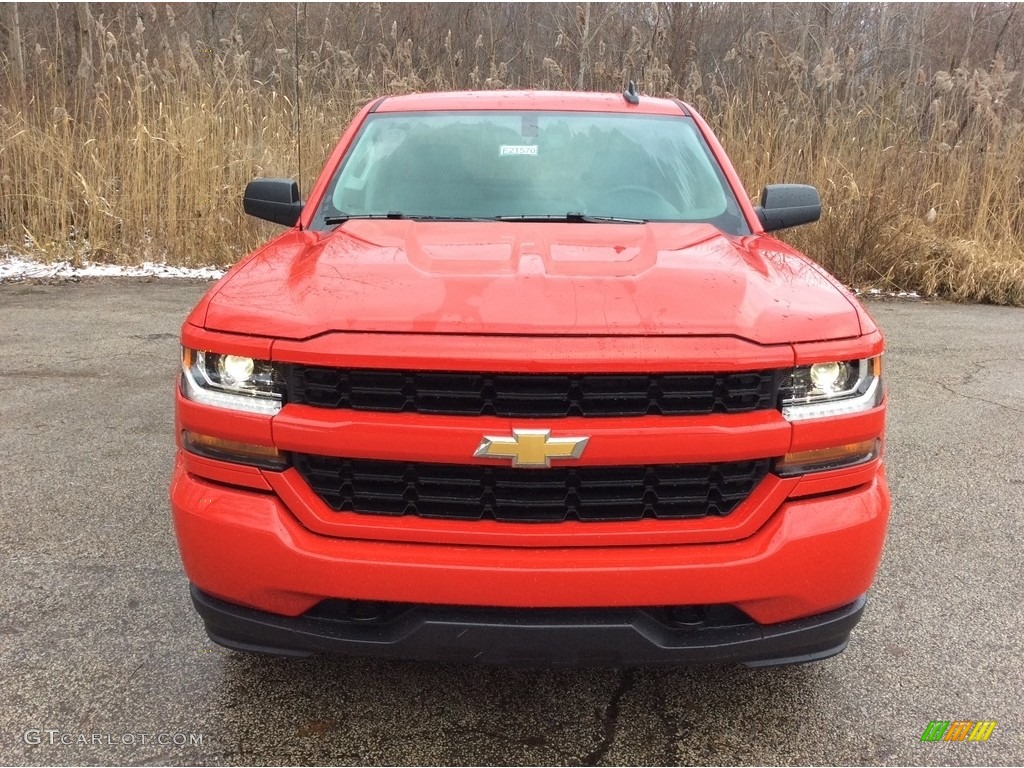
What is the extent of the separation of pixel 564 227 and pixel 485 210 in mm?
361

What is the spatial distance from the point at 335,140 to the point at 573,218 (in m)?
6.61

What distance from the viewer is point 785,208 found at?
310 centimetres

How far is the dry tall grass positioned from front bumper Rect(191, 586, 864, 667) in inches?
293

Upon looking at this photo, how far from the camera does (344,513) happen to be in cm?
182

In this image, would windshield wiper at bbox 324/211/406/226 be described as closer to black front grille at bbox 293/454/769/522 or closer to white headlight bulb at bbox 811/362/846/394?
black front grille at bbox 293/454/769/522

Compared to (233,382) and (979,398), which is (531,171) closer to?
(233,382)

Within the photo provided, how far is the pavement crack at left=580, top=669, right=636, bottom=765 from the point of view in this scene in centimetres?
198

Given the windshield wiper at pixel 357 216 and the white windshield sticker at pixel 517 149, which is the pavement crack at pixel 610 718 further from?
the white windshield sticker at pixel 517 149

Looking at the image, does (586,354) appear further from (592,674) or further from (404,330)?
(592,674)

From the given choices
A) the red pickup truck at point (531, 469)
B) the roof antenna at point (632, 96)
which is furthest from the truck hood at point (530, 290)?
the roof antenna at point (632, 96)

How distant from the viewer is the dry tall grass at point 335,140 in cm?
844

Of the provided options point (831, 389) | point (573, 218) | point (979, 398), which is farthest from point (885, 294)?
point (831, 389)

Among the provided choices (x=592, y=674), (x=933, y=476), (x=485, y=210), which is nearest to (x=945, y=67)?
(x=933, y=476)

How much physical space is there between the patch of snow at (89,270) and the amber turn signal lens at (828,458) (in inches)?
298
